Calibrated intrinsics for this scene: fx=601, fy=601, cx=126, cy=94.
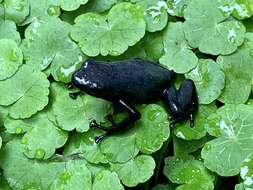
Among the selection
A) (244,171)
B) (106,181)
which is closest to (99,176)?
(106,181)

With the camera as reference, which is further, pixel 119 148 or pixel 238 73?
pixel 238 73

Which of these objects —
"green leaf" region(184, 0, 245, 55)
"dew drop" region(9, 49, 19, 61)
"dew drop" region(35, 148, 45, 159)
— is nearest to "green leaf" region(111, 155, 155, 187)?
"dew drop" region(35, 148, 45, 159)

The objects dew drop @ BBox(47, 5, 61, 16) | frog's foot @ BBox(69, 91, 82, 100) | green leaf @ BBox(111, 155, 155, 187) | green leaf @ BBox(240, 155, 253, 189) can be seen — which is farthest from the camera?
dew drop @ BBox(47, 5, 61, 16)

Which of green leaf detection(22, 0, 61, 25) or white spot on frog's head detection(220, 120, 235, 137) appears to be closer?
white spot on frog's head detection(220, 120, 235, 137)

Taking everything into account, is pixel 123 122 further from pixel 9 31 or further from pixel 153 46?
pixel 9 31

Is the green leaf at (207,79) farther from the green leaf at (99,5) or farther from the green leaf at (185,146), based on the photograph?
the green leaf at (99,5)

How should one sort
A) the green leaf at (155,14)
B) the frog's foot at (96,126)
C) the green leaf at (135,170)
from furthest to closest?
the green leaf at (155,14) → the frog's foot at (96,126) → the green leaf at (135,170)

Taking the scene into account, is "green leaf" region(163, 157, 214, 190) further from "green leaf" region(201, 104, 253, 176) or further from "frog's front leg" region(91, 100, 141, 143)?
"frog's front leg" region(91, 100, 141, 143)

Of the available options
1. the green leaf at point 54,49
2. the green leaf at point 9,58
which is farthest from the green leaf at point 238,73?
the green leaf at point 9,58
